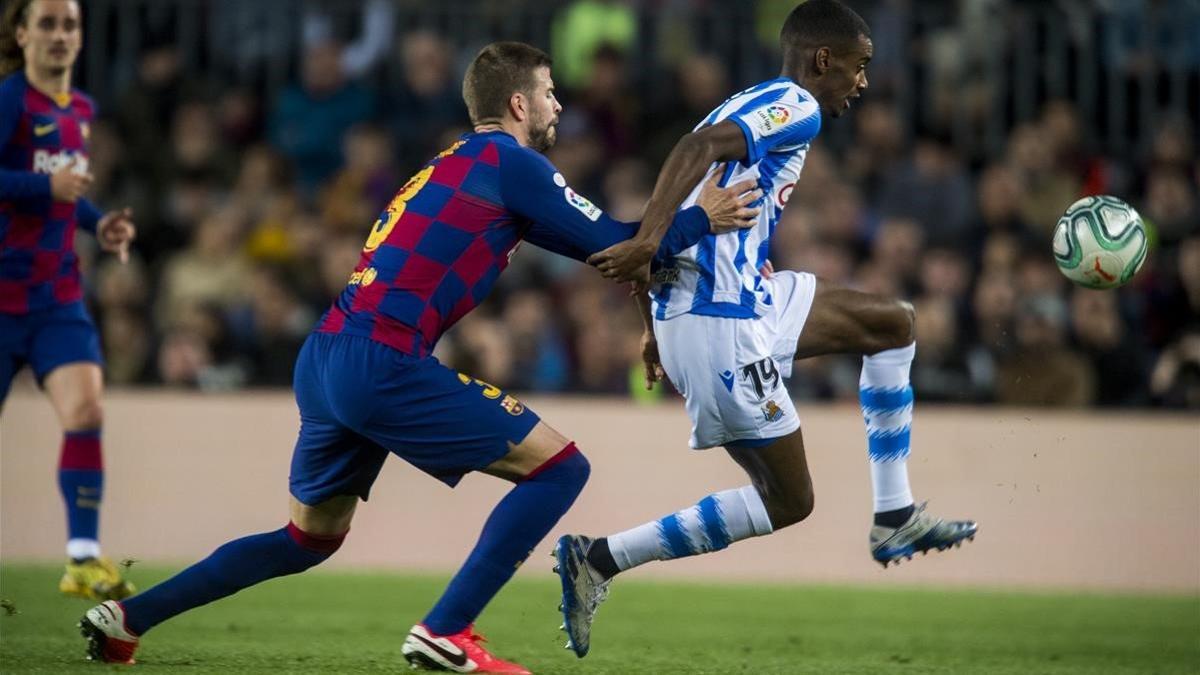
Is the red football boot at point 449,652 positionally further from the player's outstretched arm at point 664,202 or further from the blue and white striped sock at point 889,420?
the blue and white striped sock at point 889,420

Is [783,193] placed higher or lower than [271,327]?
higher

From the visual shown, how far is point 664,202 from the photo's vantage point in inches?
224

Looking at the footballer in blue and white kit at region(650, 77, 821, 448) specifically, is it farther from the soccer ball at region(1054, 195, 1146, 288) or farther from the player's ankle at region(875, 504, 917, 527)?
the soccer ball at region(1054, 195, 1146, 288)

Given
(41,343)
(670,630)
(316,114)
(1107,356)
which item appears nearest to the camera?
(41,343)

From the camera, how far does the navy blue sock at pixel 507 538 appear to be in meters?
5.63

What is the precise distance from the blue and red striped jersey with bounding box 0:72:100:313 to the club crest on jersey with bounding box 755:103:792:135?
11.2 ft

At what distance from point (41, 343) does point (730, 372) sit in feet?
11.1

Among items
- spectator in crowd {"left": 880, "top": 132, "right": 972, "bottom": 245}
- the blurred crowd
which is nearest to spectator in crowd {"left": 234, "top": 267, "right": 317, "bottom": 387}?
the blurred crowd

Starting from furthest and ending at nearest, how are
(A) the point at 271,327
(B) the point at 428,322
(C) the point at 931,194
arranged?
1. (C) the point at 931,194
2. (A) the point at 271,327
3. (B) the point at 428,322

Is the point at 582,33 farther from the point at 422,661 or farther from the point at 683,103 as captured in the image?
the point at 422,661

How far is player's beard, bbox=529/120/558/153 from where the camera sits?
19.4 feet

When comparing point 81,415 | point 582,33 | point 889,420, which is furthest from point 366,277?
point 582,33

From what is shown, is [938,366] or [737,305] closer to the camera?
[737,305]

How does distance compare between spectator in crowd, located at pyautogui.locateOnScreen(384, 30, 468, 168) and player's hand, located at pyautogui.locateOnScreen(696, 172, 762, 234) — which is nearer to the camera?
player's hand, located at pyautogui.locateOnScreen(696, 172, 762, 234)
